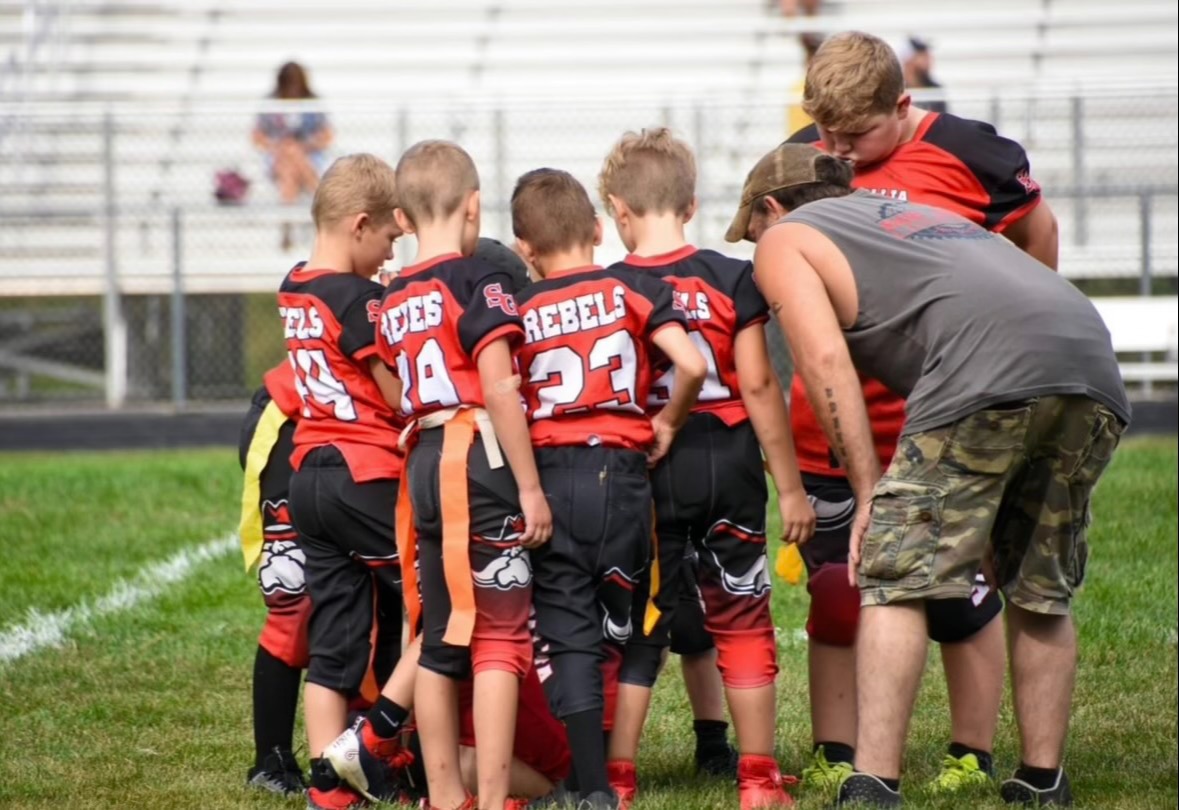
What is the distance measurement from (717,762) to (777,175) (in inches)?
66.2

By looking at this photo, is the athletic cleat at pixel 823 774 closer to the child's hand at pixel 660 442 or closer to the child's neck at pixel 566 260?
the child's hand at pixel 660 442

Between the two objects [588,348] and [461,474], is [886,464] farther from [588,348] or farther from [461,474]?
[461,474]

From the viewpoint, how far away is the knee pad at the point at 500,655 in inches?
171

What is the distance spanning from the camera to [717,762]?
5.01m

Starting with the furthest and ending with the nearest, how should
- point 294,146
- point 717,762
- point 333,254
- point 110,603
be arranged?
1. point 294,146
2. point 110,603
3. point 717,762
4. point 333,254

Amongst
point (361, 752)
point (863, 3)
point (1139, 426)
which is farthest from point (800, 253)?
point (863, 3)

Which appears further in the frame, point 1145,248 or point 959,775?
point 1145,248

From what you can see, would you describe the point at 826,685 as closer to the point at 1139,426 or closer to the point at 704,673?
the point at 704,673

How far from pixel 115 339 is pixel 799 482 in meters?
10.9

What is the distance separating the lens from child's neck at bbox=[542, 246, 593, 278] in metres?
4.45

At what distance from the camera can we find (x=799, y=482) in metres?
4.50

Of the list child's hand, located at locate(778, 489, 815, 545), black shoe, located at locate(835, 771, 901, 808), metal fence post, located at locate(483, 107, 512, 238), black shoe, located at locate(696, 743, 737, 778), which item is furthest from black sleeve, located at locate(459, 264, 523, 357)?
metal fence post, located at locate(483, 107, 512, 238)

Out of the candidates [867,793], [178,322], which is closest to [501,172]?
Result: [178,322]

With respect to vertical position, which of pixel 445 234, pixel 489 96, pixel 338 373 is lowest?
pixel 338 373
